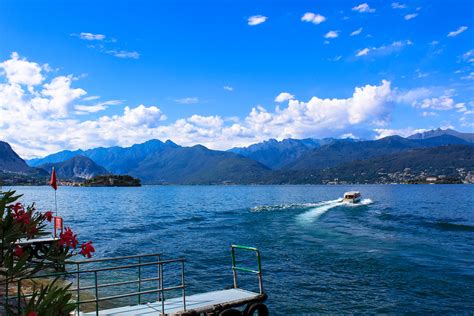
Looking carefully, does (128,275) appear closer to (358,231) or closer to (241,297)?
(241,297)

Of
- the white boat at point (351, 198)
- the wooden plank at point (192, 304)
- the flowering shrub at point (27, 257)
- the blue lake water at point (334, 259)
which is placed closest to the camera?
the flowering shrub at point (27, 257)

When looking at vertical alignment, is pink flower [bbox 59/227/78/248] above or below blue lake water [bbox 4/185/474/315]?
above

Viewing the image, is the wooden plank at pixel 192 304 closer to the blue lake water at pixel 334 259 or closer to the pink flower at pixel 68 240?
the pink flower at pixel 68 240

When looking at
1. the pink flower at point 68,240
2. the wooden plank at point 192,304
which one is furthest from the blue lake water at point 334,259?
the pink flower at point 68,240

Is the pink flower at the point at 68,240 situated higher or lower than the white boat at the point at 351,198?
higher

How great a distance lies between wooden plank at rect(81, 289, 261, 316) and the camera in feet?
36.1

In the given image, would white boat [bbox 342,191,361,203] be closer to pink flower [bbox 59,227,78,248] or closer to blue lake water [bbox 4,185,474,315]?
blue lake water [bbox 4,185,474,315]

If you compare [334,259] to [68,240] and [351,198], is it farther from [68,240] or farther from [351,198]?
[351,198]

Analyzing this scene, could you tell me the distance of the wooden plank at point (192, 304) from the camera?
11008 millimetres

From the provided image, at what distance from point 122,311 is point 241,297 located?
357 centimetres

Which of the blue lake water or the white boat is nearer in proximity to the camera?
the blue lake water

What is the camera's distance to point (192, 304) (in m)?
11.5

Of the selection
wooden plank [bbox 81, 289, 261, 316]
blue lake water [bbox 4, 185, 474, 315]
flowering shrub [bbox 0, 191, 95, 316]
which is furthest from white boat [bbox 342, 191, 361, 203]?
flowering shrub [bbox 0, 191, 95, 316]

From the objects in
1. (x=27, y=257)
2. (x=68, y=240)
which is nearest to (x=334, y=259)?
(x=68, y=240)
